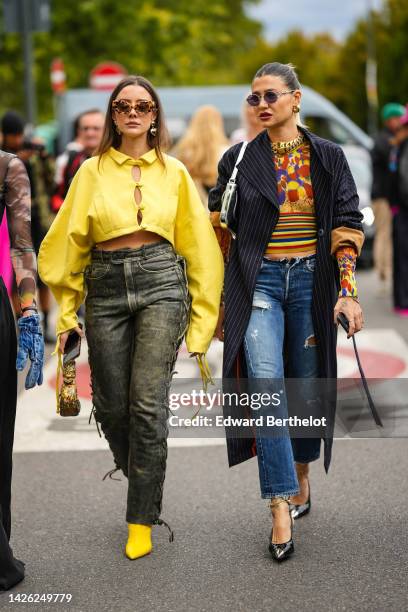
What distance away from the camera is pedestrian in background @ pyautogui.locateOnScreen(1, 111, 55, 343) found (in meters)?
9.66

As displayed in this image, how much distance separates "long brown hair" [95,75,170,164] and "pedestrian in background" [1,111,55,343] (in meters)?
4.88

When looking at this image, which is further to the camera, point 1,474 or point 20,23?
point 20,23

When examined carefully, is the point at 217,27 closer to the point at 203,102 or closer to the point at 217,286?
the point at 203,102

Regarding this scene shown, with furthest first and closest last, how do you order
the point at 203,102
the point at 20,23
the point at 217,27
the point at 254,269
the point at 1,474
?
the point at 217,27, the point at 203,102, the point at 20,23, the point at 254,269, the point at 1,474

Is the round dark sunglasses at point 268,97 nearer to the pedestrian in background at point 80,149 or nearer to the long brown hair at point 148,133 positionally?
the long brown hair at point 148,133

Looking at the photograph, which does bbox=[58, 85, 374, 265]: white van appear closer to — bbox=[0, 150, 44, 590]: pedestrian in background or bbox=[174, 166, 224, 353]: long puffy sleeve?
bbox=[174, 166, 224, 353]: long puffy sleeve

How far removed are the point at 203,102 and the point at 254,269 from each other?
13610mm

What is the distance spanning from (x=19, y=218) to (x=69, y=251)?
1.11ft

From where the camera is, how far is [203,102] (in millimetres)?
17938

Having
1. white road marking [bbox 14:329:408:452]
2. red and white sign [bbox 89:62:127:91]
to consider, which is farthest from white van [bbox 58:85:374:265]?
white road marking [bbox 14:329:408:452]

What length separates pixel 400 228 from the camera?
37.5 feet

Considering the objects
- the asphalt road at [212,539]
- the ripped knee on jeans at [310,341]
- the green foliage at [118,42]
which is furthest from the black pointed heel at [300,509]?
the green foliage at [118,42]

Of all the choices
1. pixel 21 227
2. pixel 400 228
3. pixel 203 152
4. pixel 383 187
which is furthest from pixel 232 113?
pixel 21 227

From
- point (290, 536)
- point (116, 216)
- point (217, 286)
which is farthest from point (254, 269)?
point (290, 536)
